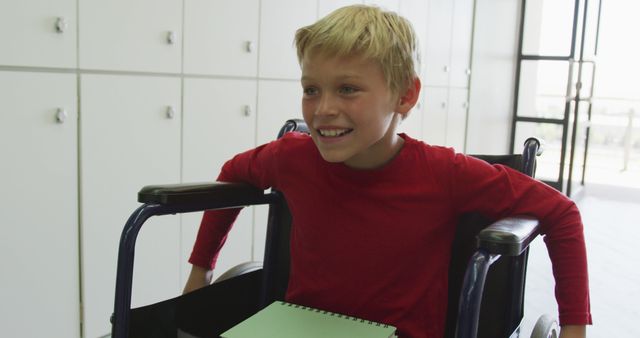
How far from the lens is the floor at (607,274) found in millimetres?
2561

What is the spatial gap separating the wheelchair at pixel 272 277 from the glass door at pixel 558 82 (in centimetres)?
437

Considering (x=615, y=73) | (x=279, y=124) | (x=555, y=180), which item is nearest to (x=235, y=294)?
(x=279, y=124)

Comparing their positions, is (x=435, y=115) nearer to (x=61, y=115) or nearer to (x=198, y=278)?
(x=61, y=115)

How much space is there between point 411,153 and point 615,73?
5532 millimetres

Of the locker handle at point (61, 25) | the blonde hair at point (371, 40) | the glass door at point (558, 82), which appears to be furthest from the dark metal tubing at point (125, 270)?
the glass door at point (558, 82)

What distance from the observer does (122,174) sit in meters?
1.95

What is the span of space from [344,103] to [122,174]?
1.15m

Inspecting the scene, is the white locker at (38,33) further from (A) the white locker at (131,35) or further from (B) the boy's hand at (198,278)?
(B) the boy's hand at (198,278)

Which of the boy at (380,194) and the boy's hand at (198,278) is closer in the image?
the boy at (380,194)

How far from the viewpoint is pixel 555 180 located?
5.42m

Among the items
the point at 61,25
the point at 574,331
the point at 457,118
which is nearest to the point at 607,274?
the point at 457,118

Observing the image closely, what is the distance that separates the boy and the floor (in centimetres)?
143

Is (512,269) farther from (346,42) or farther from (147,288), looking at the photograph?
(147,288)

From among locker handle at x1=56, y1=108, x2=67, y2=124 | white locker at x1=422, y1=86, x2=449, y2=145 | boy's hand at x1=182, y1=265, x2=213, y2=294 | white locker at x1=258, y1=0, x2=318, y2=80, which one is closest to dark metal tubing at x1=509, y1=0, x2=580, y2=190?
white locker at x1=422, y1=86, x2=449, y2=145
